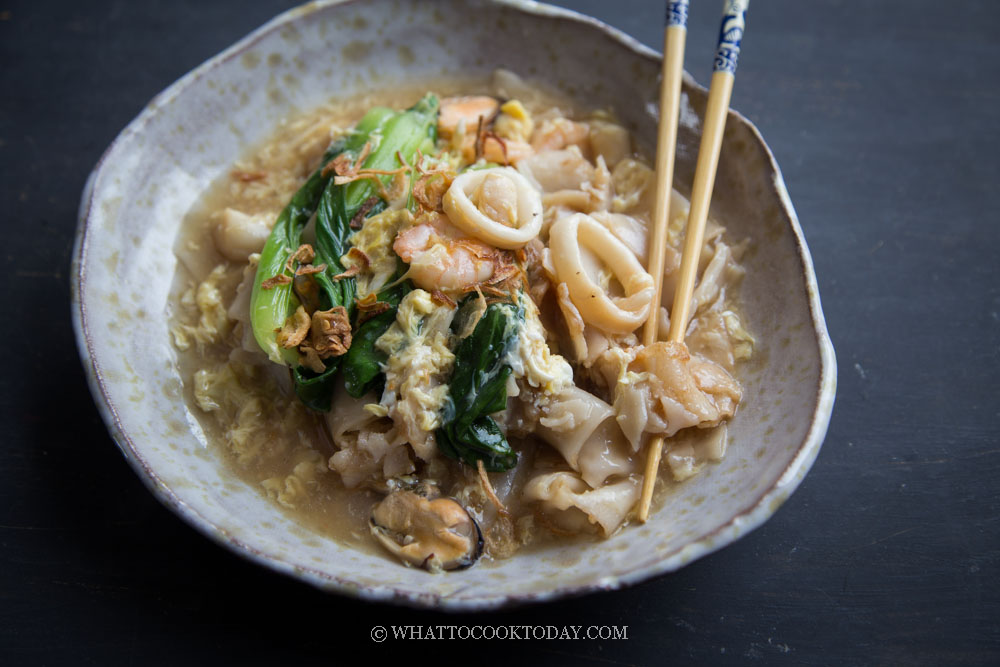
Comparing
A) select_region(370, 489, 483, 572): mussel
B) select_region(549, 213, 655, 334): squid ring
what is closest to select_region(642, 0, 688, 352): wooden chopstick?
select_region(549, 213, 655, 334): squid ring

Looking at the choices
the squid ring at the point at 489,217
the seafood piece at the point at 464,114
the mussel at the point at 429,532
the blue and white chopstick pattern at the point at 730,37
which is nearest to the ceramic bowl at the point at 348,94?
the mussel at the point at 429,532

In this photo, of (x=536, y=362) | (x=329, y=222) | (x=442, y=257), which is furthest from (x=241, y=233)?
(x=536, y=362)

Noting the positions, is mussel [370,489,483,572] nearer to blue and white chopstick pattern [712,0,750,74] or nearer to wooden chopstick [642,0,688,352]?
wooden chopstick [642,0,688,352]

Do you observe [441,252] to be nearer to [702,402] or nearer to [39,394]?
[702,402]

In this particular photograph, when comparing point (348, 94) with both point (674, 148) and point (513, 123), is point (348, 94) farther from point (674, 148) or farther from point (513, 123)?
point (674, 148)

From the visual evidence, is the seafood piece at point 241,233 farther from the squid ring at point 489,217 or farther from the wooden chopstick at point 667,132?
the wooden chopstick at point 667,132
